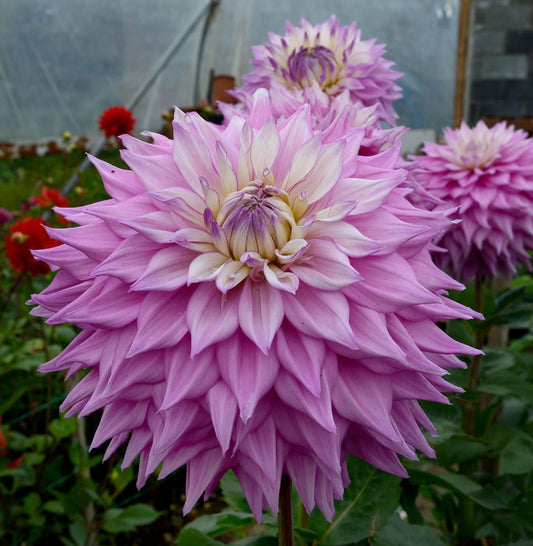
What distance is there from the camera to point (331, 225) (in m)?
0.42

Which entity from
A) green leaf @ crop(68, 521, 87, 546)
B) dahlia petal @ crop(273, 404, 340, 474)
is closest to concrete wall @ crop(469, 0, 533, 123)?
green leaf @ crop(68, 521, 87, 546)

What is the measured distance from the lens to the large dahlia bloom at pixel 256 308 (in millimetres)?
382

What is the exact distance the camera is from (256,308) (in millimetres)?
408

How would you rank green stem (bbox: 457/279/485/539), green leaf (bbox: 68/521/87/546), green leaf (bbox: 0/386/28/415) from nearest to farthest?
green stem (bbox: 457/279/485/539)
green leaf (bbox: 68/521/87/546)
green leaf (bbox: 0/386/28/415)

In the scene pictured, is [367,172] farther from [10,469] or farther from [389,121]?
[10,469]

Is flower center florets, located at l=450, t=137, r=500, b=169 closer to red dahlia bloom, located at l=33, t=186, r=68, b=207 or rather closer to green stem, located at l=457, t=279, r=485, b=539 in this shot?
green stem, located at l=457, t=279, r=485, b=539

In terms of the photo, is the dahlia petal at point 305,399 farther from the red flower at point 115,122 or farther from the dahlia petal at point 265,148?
the red flower at point 115,122

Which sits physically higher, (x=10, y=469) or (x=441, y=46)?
(x=441, y=46)

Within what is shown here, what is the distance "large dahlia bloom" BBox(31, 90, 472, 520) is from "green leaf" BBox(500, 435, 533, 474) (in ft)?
1.74

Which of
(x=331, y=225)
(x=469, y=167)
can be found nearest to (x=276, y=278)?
(x=331, y=225)

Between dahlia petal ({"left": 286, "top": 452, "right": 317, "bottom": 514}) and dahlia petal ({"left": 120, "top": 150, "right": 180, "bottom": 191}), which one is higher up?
dahlia petal ({"left": 120, "top": 150, "right": 180, "bottom": 191})

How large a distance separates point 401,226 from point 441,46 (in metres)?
3.95

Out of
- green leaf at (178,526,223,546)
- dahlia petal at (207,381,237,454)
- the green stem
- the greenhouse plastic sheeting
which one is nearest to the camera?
dahlia petal at (207,381,237,454)

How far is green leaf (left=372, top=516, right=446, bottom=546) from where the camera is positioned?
72cm
